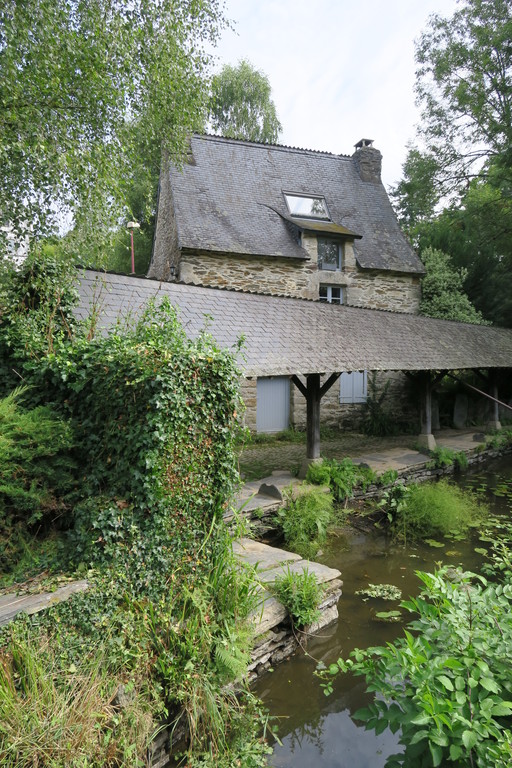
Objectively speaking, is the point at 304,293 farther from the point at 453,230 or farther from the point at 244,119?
the point at 244,119

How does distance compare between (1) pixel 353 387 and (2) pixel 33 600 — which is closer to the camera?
(2) pixel 33 600

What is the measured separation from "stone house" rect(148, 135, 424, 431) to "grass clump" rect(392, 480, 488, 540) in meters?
4.70

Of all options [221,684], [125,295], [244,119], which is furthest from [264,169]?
[221,684]

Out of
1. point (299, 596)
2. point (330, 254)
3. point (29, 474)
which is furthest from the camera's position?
point (330, 254)

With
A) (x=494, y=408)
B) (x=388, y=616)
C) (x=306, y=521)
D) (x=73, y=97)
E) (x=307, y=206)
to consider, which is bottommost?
(x=388, y=616)

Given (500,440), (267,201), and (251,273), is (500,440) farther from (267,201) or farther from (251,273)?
(267,201)

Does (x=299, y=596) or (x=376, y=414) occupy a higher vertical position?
(x=376, y=414)

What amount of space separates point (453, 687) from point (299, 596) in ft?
6.89

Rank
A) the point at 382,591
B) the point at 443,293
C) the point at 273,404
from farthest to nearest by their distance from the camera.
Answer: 1. the point at 443,293
2. the point at 273,404
3. the point at 382,591

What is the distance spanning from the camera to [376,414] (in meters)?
13.1

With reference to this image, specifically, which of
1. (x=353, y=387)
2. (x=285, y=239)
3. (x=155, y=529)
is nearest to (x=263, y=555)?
(x=155, y=529)

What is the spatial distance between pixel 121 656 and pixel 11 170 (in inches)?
176

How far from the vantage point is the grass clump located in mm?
6688

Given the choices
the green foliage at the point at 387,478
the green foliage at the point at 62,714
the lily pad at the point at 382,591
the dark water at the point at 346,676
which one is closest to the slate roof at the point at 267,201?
the green foliage at the point at 387,478
